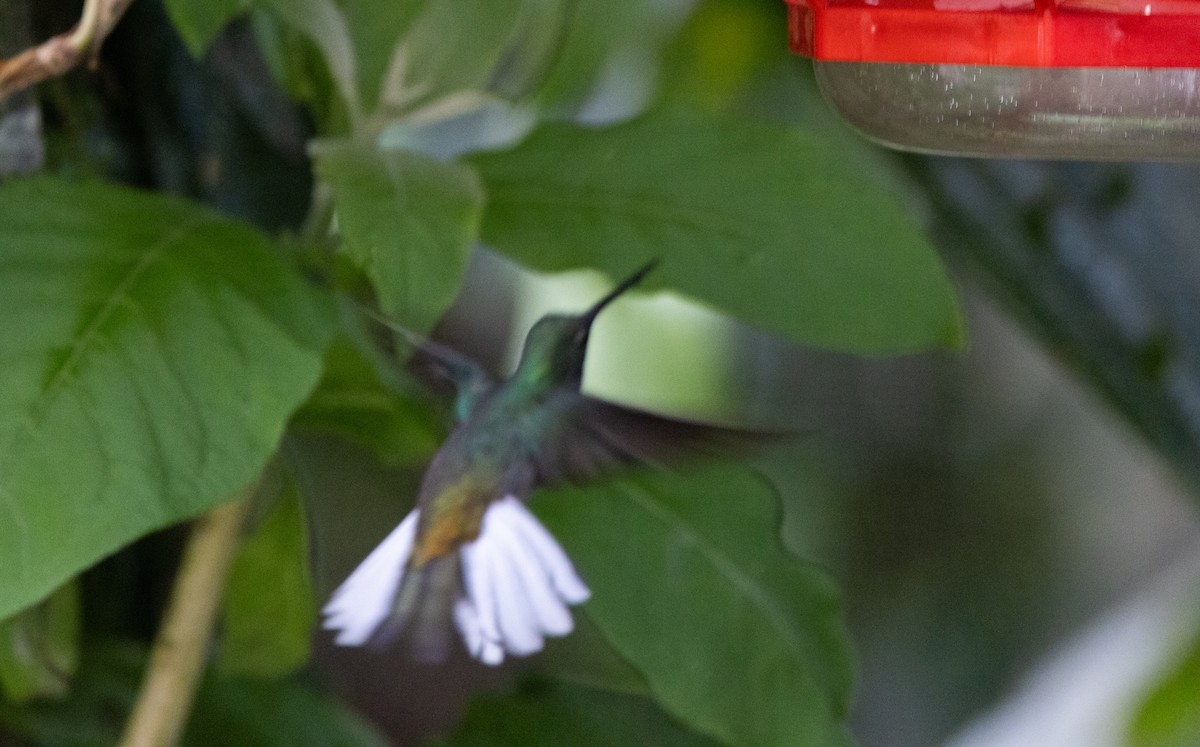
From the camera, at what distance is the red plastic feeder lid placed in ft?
1.82

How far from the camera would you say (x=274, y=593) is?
994 mm

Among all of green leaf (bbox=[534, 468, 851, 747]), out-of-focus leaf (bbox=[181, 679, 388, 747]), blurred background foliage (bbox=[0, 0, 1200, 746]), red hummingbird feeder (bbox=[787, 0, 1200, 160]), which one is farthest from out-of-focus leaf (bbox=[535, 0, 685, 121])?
out-of-focus leaf (bbox=[181, 679, 388, 747])

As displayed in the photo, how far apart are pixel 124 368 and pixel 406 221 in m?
0.16

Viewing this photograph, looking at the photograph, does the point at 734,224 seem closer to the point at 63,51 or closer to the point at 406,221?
the point at 406,221

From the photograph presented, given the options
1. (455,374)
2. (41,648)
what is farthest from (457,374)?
(41,648)

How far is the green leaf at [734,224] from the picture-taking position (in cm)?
89

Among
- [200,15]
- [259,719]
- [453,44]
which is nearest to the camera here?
[200,15]

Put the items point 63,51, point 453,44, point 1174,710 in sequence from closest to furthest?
1. point 63,51
2. point 453,44
3. point 1174,710

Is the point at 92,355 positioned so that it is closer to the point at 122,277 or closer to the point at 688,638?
the point at 122,277

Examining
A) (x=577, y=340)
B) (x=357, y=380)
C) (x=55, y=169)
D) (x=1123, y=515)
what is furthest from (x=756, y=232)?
(x=1123, y=515)

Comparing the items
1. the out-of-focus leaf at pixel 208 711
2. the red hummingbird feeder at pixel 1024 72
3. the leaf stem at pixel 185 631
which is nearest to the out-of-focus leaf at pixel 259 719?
the out-of-focus leaf at pixel 208 711

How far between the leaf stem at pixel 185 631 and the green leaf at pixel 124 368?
152 mm

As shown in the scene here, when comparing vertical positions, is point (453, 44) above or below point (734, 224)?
above

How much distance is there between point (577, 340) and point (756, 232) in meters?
0.18
